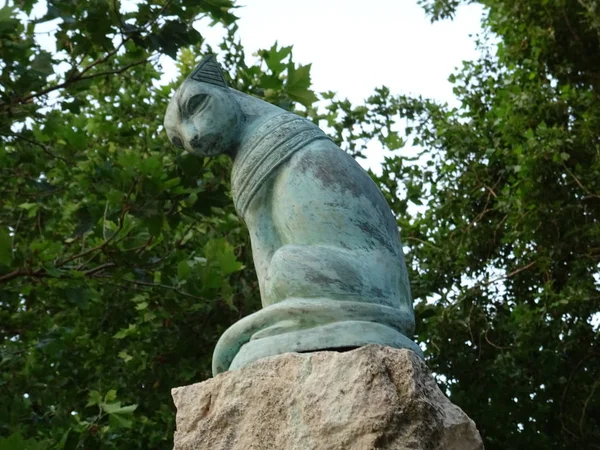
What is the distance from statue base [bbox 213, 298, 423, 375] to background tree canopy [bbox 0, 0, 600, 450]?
2176 mm

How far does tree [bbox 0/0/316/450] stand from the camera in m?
5.85

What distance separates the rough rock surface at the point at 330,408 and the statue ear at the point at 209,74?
1272mm

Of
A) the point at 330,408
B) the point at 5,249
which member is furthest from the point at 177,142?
the point at 5,249

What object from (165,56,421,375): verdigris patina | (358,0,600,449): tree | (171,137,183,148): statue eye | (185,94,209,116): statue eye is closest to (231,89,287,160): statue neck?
(165,56,421,375): verdigris patina

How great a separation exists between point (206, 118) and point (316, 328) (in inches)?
40.6

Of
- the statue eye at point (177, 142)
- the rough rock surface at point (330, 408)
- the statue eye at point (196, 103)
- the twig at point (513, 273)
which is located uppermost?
the twig at point (513, 273)

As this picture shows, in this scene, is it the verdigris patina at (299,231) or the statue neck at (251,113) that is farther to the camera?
the statue neck at (251,113)

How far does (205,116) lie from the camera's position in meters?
4.00

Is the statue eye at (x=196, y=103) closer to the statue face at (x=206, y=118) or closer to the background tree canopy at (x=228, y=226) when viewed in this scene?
the statue face at (x=206, y=118)

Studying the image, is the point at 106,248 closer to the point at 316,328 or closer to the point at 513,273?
the point at 316,328

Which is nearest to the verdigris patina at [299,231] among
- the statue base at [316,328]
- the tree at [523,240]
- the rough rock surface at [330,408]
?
the statue base at [316,328]

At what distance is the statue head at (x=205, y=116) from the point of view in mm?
3975

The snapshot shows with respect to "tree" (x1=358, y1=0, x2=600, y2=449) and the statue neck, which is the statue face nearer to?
the statue neck

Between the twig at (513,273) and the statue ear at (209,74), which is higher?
the twig at (513,273)
